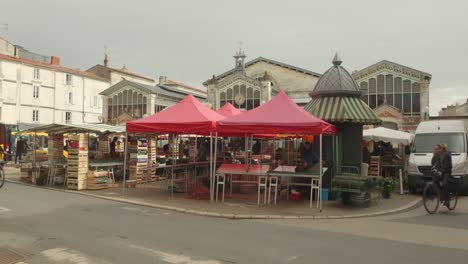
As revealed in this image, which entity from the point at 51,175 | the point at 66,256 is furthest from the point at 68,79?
the point at 66,256

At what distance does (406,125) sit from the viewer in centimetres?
3206

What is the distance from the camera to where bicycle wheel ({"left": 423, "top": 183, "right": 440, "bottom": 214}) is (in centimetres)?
1098

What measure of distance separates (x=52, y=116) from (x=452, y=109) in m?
56.0

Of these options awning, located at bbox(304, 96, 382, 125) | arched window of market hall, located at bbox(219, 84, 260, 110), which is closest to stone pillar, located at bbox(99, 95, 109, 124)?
arched window of market hall, located at bbox(219, 84, 260, 110)

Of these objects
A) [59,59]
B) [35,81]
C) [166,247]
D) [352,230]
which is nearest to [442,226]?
[352,230]

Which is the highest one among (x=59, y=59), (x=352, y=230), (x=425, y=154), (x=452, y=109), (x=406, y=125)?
(x=59, y=59)

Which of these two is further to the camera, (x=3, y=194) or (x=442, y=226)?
(x=3, y=194)

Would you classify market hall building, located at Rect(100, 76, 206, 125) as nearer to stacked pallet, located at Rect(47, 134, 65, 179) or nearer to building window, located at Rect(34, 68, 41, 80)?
building window, located at Rect(34, 68, 41, 80)

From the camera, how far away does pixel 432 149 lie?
617 inches

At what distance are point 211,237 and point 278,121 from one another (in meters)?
4.72

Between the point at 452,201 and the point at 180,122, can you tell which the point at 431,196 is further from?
the point at 180,122

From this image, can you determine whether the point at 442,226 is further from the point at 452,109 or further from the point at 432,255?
the point at 452,109

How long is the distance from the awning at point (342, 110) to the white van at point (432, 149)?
3.02 m

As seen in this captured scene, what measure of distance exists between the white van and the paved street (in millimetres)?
4358
